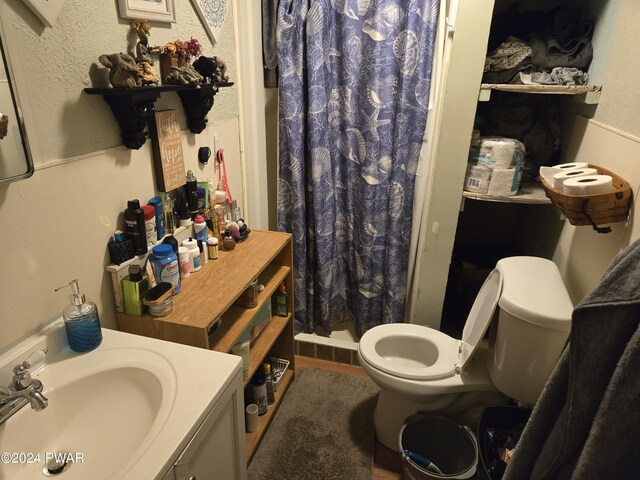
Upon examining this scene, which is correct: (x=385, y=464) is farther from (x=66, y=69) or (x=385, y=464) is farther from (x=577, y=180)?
(x=66, y=69)

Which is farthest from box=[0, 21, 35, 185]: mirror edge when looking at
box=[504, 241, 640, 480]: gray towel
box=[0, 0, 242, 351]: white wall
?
box=[504, 241, 640, 480]: gray towel

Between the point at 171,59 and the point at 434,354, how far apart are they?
149cm

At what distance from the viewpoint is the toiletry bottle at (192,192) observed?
1.47 metres

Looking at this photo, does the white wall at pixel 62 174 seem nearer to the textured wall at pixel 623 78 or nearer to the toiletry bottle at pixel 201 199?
the toiletry bottle at pixel 201 199

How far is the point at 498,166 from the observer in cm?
166

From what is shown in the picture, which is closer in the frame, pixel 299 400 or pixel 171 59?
pixel 171 59

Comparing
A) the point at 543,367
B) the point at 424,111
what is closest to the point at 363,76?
the point at 424,111

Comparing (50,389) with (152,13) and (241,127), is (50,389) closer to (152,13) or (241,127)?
(152,13)

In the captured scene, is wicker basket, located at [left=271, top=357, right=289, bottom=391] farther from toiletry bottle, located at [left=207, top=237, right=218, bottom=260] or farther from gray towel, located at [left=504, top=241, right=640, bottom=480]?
gray towel, located at [left=504, top=241, right=640, bottom=480]

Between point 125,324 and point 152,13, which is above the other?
point 152,13

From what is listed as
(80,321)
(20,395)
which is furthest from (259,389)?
(20,395)

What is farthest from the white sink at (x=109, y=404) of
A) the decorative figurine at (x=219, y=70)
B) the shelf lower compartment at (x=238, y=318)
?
the decorative figurine at (x=219, y=70)

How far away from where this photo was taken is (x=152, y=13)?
1.23 m

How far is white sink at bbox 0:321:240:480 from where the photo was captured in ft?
2.83
